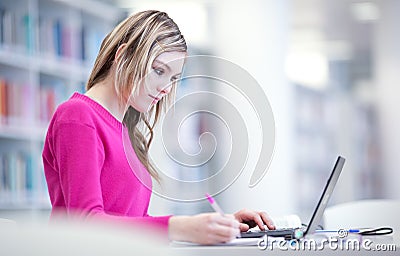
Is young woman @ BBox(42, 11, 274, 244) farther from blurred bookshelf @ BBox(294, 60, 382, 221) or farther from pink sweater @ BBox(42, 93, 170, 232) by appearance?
blurred bookshelf @ BBox(294, 60, 382, 221)

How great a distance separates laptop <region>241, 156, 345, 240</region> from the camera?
46.0 inches

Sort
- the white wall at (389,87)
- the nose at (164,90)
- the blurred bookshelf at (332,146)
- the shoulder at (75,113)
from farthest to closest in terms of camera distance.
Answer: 1. the blurred bookshelf at (332,146)
2. the white wall at (389,87)
3. the nose at (164,90)
4. the shoulder at (75,113)

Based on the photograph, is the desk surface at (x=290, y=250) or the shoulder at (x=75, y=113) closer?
the desk surface at (x=290, y=250)

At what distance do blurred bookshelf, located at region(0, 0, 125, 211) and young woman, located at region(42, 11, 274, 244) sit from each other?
202 centimetres

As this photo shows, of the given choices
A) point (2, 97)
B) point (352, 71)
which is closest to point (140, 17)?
point (2, 97)

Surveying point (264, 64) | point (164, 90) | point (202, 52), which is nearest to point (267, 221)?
point (164, 90)

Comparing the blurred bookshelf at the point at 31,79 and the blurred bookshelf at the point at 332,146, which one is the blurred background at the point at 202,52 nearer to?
the blurred bookshelf at the point at 31,79

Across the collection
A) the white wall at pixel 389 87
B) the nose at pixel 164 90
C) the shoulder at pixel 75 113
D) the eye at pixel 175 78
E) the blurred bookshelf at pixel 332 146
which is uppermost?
the eye at pixel 175 78

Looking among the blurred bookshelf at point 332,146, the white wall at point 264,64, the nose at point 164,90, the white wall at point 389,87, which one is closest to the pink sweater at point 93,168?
the nose at point 164,90

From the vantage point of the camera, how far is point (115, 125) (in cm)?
143

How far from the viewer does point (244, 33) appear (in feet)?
15.2

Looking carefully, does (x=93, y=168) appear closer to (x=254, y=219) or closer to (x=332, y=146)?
(x=254, y=219)

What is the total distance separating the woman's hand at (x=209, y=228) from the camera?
1.04 meters

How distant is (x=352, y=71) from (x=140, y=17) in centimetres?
910
